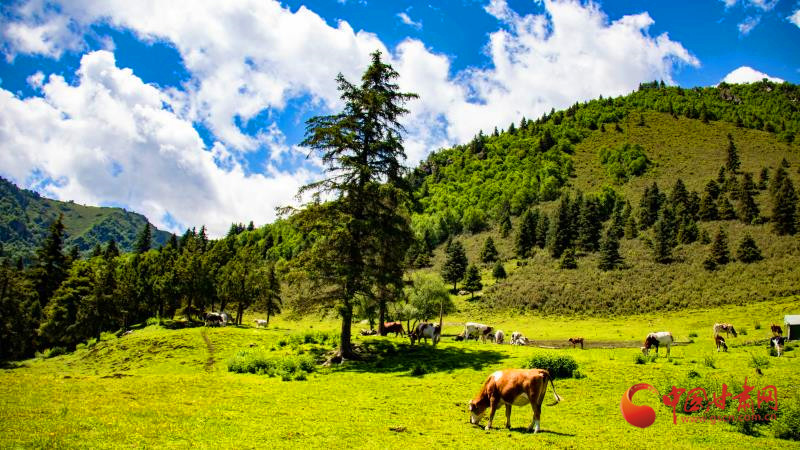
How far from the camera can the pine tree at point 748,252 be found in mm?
76562

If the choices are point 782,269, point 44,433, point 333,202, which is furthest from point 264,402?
point 782,269

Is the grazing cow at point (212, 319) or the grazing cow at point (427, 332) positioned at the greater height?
the grazing cow at point (427, 332)

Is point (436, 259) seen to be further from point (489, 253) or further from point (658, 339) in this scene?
point (658, 339)

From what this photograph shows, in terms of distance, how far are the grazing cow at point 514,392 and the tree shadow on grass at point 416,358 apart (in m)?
9.86

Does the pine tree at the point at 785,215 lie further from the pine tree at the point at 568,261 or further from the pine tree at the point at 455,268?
the pine tree at the point at 455,268

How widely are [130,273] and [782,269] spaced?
11834 centimetres

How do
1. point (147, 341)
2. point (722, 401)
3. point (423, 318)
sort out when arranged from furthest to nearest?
1. point (423, 318)
2. point (147, 341)
3. point (722, 401)

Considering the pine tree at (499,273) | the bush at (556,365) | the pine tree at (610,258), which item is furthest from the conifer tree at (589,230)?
the bush at (556,365)

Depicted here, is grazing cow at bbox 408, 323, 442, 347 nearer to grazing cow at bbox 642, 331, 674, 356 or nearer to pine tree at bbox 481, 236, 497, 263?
grazing cow at bbox 642, 331, 674, 356

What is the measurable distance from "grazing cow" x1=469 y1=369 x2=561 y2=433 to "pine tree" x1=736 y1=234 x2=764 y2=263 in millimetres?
88910

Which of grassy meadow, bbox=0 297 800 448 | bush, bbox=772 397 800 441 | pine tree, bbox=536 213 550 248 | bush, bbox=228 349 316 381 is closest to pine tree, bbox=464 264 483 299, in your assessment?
pine tree, bbox=536 213 550 248

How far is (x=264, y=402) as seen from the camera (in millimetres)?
16344

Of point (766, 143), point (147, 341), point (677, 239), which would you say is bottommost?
point (147, 341)

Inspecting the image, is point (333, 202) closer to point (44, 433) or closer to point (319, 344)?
point (319, 344)
